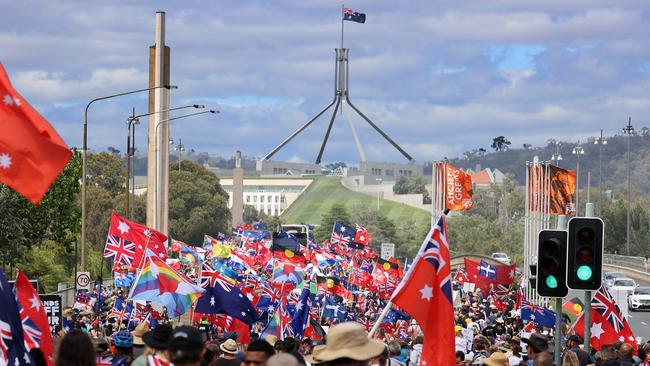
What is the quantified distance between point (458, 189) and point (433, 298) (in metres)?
56.4

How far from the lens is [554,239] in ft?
55.9

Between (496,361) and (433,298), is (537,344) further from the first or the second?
(433,298)

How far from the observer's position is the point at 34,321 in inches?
596

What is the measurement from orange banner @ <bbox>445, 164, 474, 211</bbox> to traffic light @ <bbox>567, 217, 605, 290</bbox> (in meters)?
51.3

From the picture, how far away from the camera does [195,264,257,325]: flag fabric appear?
24.0 metres

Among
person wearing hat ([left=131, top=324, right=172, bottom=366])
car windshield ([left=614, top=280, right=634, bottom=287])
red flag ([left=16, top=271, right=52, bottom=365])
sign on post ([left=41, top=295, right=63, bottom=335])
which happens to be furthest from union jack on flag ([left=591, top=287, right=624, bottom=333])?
car windshield ([left=614, top=280, right=634, bottom=287])

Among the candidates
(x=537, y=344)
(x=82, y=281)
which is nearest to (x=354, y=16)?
(x=82, y=281)

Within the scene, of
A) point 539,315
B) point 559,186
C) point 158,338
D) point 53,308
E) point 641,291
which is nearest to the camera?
point 158,338

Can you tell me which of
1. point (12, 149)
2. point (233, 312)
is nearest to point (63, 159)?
point (12, 149)

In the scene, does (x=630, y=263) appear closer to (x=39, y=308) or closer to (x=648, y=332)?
(x=648, y=332)

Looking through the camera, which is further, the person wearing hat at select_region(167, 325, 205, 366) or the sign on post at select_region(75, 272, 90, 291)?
the sign on post at select_region(75, 272, 90, 291)

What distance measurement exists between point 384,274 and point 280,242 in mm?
6750

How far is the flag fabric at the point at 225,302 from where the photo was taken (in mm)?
24000

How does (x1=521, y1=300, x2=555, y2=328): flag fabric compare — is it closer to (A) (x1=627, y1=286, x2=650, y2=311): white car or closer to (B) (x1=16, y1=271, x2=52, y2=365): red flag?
(B) (x1=16, y1=271, x2=52, y2=365): red flag
